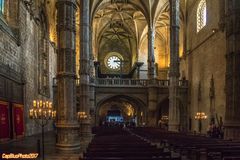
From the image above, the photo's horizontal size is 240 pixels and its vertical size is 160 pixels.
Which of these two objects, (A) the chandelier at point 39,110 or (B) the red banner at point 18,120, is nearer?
(A) the chandelier at point 39,110

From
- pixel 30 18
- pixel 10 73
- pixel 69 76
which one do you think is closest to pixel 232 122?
pixel 69 76

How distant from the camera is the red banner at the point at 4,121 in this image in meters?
26.1

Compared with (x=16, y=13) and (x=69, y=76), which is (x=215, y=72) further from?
(x=69, y=76)

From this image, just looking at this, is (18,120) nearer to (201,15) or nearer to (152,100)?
(152,100)

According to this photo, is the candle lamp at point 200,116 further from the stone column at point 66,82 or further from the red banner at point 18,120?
the stone column at point 66,82

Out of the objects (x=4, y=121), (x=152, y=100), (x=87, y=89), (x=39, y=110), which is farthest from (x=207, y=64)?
(x=39, y=110)

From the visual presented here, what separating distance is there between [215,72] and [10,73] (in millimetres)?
21744

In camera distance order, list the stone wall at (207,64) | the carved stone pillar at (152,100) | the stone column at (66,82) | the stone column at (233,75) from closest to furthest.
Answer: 1. the stone column at (66,82)
2. the stone column at (233,75)
3. the stone wall at (207,64)
4. the carved stone pillar at (152,100)

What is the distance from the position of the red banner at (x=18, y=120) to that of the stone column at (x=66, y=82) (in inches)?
456

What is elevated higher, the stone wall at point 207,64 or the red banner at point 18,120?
the stone wall at point 207,64

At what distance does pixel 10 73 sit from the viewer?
28531 mm

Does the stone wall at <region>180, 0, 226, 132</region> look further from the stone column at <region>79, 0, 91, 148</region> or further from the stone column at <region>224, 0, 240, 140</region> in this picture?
the stone column at <region>224, 0, 240, 140</region>

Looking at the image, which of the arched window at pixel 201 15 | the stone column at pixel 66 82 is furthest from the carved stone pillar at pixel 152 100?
the stone column at pixel 66 82

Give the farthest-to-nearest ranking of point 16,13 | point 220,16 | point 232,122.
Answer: point 220,16, point 16,13, point 232,122
